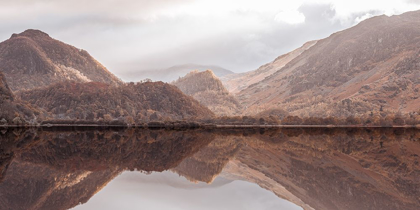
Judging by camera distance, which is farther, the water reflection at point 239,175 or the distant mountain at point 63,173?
the water reflection at point 239,175

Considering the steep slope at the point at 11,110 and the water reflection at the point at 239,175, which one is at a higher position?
the steep slope at the point at 11,110

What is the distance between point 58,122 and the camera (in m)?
154

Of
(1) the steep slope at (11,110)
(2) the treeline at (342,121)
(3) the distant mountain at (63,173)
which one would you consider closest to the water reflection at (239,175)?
(3) the distant mountain at (63,173)

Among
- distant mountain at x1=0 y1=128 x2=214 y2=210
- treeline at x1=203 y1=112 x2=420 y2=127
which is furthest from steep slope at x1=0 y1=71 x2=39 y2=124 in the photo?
distant mountain at x1=0 y1=128 x2=214 y2=210

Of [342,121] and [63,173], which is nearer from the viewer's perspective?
[63,173]

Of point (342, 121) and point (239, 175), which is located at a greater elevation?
point (239, 175)

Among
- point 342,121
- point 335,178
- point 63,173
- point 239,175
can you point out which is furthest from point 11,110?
point 342,121

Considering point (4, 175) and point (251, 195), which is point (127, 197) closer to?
point (251, 195)

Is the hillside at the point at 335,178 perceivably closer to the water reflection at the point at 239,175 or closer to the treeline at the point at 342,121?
the water reflection at the point at 239,175

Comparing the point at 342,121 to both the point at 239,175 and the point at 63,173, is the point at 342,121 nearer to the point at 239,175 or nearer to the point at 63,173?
the point at 239,175

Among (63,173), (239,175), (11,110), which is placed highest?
(11,110)

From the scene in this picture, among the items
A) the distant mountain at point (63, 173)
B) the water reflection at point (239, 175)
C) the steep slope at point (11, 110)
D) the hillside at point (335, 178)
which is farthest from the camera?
the steep slope at point (11, 110)

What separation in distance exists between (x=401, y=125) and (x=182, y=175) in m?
157

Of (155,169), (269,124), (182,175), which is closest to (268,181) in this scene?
(182,175)
